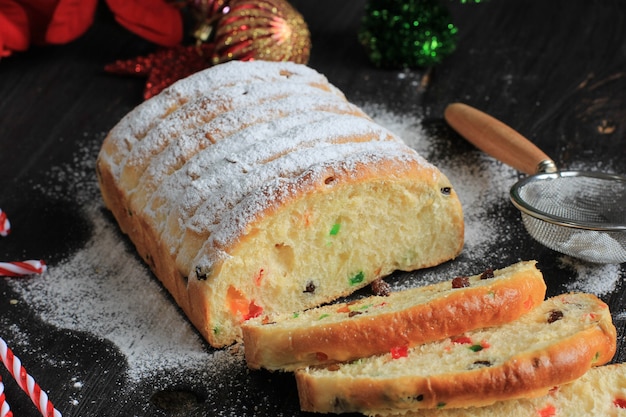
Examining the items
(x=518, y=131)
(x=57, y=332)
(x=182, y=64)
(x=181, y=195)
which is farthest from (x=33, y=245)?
(x=518, y=131)

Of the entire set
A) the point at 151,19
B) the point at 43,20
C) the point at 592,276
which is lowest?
the point at 43,20

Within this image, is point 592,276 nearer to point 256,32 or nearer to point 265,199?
point 265,199

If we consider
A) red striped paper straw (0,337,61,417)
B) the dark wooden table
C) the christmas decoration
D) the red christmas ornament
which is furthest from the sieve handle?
red striped paper straw (0,337,61,417)

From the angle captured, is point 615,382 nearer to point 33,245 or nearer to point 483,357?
point 483,357

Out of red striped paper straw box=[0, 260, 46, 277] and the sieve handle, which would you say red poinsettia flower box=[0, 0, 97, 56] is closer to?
red striped paper straw box=[0, 260, 46, 277]

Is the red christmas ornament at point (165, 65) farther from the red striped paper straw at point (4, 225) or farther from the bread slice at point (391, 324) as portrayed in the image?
the bread slice at point (391, 324)

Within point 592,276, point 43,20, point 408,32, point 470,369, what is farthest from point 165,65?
point 470,369
